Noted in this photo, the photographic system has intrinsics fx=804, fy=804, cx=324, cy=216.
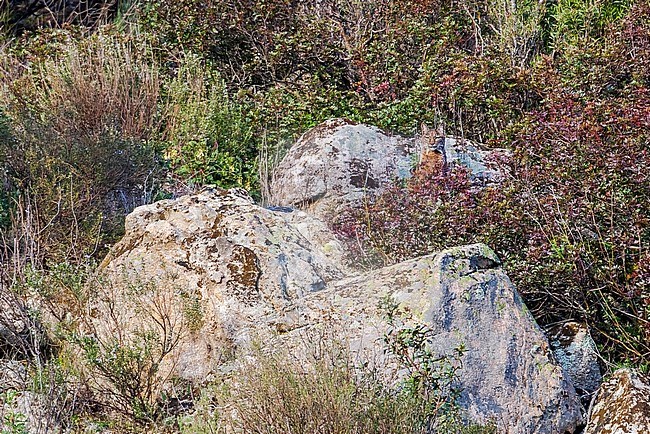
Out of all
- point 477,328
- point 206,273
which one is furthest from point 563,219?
point 206,273

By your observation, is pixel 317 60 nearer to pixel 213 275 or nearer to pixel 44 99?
pixel 44 99

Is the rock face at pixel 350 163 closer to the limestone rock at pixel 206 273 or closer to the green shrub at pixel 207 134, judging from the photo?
the green shrub at pixel 207 134

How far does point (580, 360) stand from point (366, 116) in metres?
3.21

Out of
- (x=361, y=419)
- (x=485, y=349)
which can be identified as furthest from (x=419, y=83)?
(x=361, y=419)

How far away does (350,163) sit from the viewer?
5754 millimetres

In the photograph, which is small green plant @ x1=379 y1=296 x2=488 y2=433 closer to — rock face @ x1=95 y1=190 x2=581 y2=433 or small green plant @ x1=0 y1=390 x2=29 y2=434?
rock face @ x1=95 y1=190 x2=581 y2=433

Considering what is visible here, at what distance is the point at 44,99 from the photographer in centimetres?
687

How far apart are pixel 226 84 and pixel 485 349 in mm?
4784

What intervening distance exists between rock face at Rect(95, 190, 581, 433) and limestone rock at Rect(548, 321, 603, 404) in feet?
1.35

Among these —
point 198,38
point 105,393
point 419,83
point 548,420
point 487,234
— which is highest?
point 198,38

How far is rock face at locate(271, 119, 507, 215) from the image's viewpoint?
5.62 metres

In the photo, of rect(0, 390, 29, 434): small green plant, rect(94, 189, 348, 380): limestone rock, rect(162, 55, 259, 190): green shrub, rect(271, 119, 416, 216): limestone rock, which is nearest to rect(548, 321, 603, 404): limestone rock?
rect(94, 189, 348, 380): limestone rock

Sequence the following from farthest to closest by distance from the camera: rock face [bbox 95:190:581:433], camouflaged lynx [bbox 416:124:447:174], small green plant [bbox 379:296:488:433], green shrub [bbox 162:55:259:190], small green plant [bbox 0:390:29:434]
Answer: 1. green shrub [bbox 162:55:259:190]
2. camouflaged lynx [bbox 416:124:447:174]
3. rock face [bbox 95:190:581:433]
4. small green plant [bbox 379:296:488:433]
5. small green plant [bbox 0:390:29:434]

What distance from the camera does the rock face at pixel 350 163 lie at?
18.5 ft
